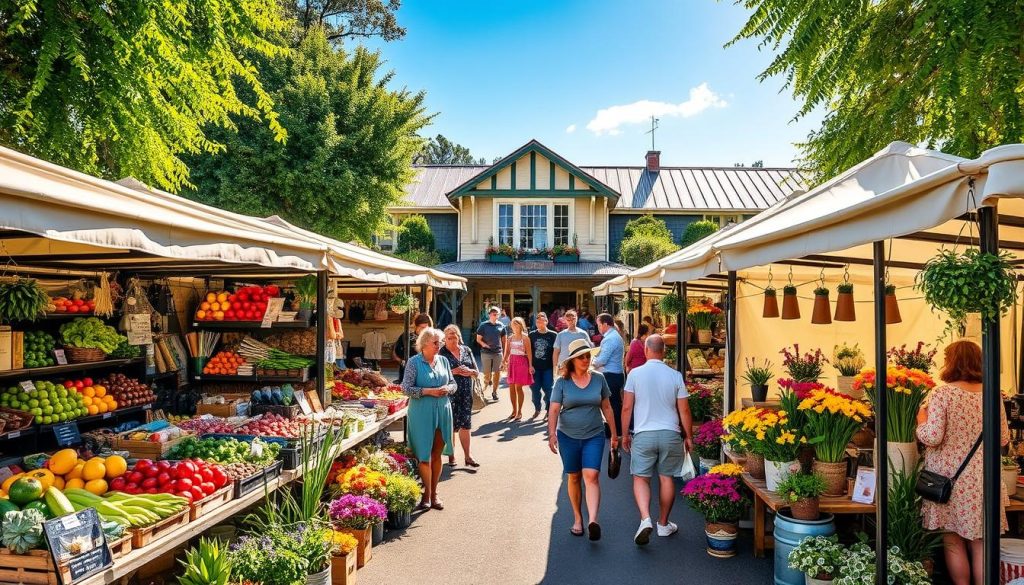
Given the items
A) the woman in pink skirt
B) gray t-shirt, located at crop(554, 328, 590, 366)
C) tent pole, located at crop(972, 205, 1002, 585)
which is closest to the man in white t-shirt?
tent pole, located at crop(972, 205, 1002, 585)

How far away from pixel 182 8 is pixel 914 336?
8894 mm

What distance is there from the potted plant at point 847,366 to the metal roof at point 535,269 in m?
14.1

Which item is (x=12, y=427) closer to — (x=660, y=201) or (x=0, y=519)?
(x=0, y=519)

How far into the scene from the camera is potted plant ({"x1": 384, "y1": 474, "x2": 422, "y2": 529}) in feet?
19.4

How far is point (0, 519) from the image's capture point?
3264mm

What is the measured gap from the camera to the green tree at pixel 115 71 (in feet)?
16.6

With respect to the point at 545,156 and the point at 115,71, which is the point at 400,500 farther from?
the point at 545,156

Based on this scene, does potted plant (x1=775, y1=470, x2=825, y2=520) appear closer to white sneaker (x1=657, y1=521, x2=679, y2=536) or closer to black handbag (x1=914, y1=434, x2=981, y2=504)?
black handbag (x1=914, y1=434, x2=981, y2=504)

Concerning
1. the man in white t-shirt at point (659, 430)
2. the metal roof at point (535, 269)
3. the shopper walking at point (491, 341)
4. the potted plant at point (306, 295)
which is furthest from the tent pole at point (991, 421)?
the metal roof at point (535, 269)

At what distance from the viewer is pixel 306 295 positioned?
693cm

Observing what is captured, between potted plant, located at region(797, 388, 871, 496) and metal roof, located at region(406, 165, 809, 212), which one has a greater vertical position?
metal roof, located at region(406, 165, 809, 212)

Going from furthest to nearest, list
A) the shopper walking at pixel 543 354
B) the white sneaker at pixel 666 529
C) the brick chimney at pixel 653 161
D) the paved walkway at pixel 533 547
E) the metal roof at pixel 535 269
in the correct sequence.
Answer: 1. the brick chimney at pixel 653 161
2. the metal roof at pixel 535 269
3. the shopper walking at pixel 543 354
4. the white sneaker at pixel 666 529
5. the paved walkway at pixel 533 547

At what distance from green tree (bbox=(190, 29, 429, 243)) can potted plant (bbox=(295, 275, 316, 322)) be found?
9.29 metres

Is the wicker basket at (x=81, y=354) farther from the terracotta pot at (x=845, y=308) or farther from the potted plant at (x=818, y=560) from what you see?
the terracotta pot at (x=845, y=308)
